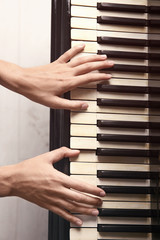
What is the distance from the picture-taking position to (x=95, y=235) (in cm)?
124

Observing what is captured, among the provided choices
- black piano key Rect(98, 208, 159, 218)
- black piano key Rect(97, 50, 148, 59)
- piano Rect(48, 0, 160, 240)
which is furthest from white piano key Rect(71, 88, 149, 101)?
black piano key Rect(98, 208, 159, 218)

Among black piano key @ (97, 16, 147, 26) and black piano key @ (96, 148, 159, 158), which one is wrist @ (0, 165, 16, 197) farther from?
black piano key @ (97, 16, 147, 26)

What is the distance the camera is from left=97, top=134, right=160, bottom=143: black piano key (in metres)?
1.24

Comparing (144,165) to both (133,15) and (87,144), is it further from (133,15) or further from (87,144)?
(133,15)

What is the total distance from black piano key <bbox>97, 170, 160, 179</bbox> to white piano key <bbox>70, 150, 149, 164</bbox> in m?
0.03

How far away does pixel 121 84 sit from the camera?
1271 mm

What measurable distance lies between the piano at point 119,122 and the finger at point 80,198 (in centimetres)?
3

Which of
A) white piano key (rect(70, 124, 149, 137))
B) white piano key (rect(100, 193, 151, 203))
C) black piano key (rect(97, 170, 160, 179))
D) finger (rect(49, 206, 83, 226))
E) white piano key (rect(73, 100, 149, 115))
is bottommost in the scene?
finger (rect(49, 206, 83, 226))

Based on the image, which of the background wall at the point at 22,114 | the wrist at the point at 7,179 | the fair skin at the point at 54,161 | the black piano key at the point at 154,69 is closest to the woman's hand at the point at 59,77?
the fair skin at the point at 54,161

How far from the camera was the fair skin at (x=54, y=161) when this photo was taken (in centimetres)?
122

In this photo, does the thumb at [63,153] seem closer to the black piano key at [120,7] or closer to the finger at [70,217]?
the finger at [70,217]

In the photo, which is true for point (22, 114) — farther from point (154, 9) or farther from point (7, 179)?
point (154, 9)

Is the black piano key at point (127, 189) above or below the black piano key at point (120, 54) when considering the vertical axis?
below

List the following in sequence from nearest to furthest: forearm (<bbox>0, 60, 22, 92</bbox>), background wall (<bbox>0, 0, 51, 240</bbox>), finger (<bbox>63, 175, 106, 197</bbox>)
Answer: finger (<bbox>63, 175, 106, 197</bbox>) < forearm (<bbox>0, 60, 22, 92</bbox>) < background wall (<bbox>0, 0, 51, 240</bbox>)
